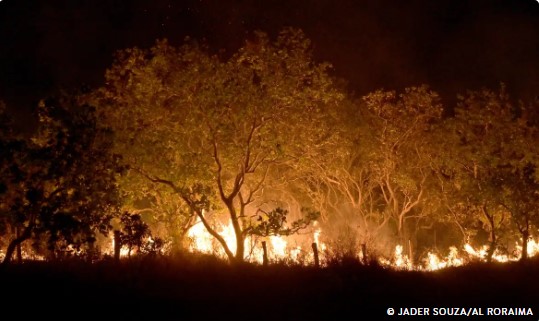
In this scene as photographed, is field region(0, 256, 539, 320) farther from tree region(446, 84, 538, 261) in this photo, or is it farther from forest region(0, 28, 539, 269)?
tree region(446, 84, 538, 261)

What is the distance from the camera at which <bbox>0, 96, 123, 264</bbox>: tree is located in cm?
1410

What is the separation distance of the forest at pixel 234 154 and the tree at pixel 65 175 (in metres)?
0.04

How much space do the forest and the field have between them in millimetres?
1174

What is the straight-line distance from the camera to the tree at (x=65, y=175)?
14102mm

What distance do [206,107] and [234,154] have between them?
2270mm

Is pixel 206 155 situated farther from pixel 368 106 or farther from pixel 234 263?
pixel 368 106

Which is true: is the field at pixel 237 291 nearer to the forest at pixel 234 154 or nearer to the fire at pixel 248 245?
the forest at pixel 234 154

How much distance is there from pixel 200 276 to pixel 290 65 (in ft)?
30.2

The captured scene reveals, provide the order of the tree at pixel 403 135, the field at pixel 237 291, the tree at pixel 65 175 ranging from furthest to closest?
the tree at pixel 403 135, the tree at pixel 65 175, the field at pixel 237 291

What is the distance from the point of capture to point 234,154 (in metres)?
19.9

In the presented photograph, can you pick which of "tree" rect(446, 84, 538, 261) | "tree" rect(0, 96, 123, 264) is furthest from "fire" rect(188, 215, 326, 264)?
"tree" rect(446, 84, 538, 261)

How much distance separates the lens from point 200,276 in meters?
13.4

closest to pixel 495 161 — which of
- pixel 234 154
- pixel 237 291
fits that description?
pixel 234 154

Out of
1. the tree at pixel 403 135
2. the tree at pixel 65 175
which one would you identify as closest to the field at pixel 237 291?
the tree at pixel 65 175
